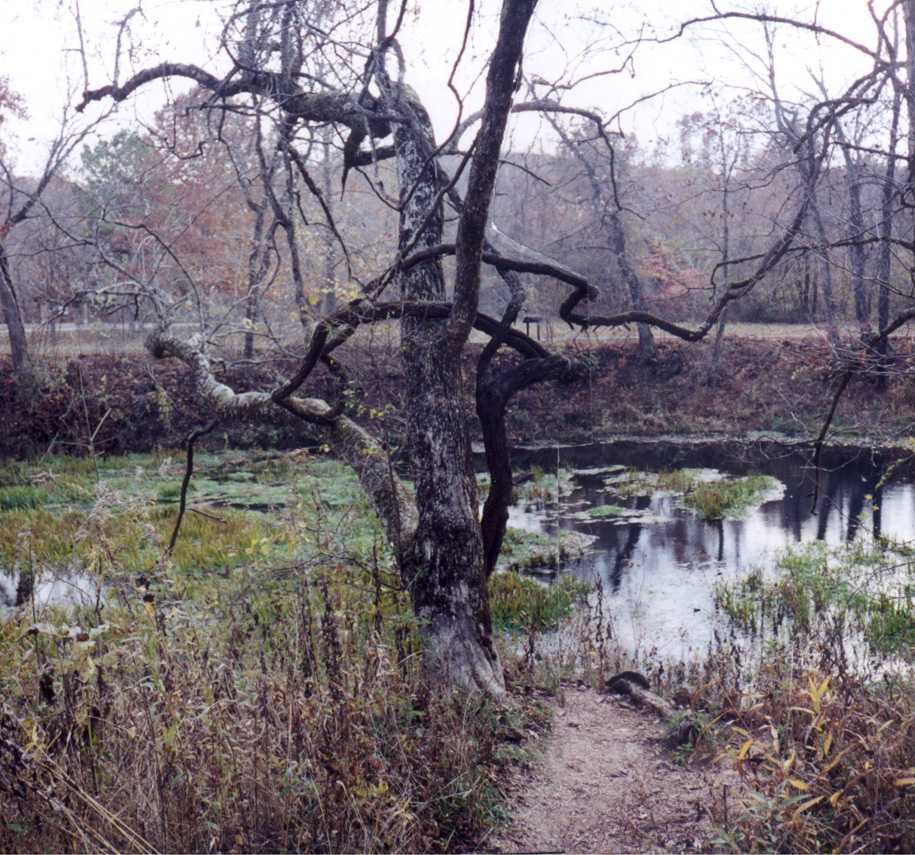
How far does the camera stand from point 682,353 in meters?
25.1

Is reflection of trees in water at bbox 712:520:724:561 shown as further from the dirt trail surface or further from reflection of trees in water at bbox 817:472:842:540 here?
the dirt trail surface

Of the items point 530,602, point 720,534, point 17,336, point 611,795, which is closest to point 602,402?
point 720,534

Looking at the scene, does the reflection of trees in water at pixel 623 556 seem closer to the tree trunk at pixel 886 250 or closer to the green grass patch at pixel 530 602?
the green grass patch at pixel 530 602

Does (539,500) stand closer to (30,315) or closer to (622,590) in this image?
(622,590)

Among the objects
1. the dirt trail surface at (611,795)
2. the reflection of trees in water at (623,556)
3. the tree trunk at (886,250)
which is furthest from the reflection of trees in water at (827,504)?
the dirt trail surface at (611,795)

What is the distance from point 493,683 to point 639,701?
154cm

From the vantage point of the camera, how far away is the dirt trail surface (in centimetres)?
422

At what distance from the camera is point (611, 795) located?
4.79 m

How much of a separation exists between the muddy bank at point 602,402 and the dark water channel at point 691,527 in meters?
2.38

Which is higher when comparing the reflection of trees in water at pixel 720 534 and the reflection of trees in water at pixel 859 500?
the reflection of trees in water at pixel 859 500

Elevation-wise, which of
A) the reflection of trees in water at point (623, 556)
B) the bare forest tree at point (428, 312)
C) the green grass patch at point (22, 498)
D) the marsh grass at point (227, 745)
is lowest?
the reflection of trees in water at point (623, 556)

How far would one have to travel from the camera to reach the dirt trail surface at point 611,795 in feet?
13.8

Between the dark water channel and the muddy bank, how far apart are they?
2.38 metres

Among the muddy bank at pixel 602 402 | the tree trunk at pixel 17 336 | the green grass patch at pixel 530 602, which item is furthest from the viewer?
the muddy bank at pixel 602 402
